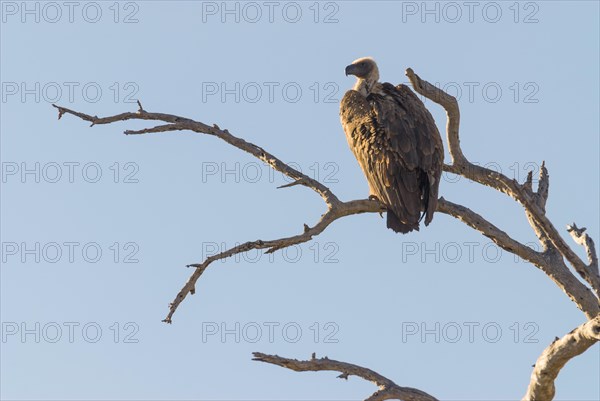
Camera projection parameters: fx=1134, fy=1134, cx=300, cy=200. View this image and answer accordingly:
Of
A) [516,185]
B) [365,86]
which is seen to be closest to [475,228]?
[516,185]

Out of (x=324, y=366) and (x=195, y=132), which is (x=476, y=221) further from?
(x=195, y=132)

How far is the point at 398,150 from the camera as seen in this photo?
10.3 meters

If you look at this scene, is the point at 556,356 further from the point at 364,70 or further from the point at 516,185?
the point at 364,70

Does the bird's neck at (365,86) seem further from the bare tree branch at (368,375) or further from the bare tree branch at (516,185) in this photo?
the bare tree branch at (368,375)

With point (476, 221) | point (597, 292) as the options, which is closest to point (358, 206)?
point (476, 221)

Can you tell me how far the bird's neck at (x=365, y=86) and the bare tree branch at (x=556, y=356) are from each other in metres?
3.65

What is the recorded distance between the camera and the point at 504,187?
31.6 ft

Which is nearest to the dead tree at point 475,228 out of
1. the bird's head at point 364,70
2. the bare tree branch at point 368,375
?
the bare tree branch at point 368,375

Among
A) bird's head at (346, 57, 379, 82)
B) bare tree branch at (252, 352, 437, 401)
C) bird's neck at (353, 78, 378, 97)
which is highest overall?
bird's head at (346, 57, 379, 82)

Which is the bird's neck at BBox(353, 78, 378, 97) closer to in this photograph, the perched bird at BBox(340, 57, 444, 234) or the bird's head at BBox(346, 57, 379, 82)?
the bird's head at BBox(346, 57, 379, 82)

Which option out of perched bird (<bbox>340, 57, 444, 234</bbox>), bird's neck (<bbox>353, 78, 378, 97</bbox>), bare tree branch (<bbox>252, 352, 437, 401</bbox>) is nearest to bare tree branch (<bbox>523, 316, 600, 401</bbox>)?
bare tree branch (<bbox>252, 352, 437, 401</bbox>)

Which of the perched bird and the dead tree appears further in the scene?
the perched bird

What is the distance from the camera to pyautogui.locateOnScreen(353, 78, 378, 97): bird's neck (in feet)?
38.0

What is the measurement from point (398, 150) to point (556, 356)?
251 centimetres
